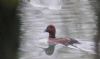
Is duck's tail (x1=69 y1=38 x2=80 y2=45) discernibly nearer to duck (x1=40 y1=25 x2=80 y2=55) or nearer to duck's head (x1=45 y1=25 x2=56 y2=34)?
duck (x1=40 y1=25 x2=80 y2=55)

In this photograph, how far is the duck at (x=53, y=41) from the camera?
1.99m

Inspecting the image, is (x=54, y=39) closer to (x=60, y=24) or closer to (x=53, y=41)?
(x=53, y=41)

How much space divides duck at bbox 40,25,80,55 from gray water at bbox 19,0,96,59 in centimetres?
3

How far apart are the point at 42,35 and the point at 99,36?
0.49 metres

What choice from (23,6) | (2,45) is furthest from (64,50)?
(2,45)

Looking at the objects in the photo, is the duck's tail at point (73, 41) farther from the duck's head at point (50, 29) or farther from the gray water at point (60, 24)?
the duck's head at point (50, 29)

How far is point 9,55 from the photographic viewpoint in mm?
1583

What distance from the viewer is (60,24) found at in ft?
6.63

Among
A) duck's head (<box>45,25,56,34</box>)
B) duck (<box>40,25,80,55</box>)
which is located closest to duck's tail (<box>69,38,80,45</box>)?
duck (<box>40,25,80,55</box>)

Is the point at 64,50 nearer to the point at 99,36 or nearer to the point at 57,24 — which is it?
the point at 57,24

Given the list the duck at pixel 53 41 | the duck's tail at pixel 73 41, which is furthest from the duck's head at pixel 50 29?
the duck's tail at pixel 73 41

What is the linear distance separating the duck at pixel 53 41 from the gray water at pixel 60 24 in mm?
26

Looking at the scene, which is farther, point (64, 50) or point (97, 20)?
point (64, 50)

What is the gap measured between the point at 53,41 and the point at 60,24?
5.8 inches
